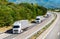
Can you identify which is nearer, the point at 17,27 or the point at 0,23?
the point at 17,27

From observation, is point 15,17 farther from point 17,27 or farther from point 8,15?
point 17,27

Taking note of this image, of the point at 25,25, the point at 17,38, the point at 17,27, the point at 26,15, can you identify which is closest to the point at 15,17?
the point at 25,25

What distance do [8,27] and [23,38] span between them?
703 inches

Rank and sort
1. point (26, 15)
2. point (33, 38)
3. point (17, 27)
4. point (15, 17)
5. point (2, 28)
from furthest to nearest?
1. point (26, 15)
2. point (15, 17)
3. point (2, 28)
4. point (17, 27)
5. point (33, 38)

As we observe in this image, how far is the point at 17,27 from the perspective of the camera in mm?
47906

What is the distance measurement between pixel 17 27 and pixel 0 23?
918cm

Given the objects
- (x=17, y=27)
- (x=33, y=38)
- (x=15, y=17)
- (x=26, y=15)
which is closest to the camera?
(x=33, y=38)

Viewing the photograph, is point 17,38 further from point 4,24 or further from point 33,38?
point 4,24

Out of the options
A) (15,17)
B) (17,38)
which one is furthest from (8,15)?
(17,38)

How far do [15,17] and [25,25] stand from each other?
868 cm

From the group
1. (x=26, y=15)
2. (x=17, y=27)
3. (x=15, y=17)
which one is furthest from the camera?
(x=26, y=15)

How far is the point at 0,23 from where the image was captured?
183 ft

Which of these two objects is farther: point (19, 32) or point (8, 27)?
point (8, 27)

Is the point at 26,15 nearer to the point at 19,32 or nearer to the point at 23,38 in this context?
the point at 19,32
